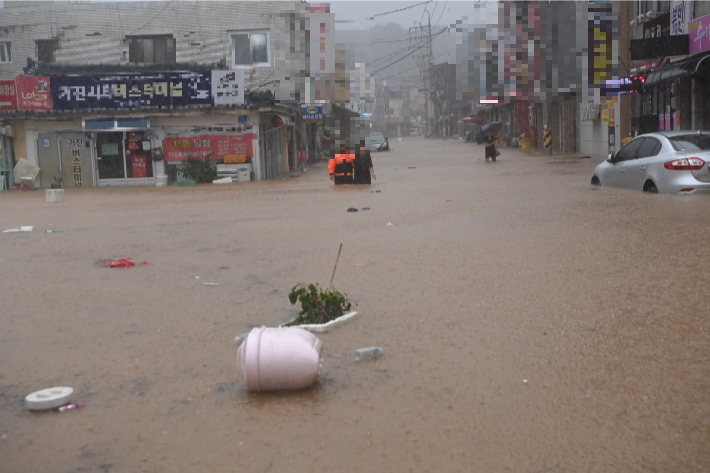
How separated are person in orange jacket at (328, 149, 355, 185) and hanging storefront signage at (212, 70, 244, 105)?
19.4 feet

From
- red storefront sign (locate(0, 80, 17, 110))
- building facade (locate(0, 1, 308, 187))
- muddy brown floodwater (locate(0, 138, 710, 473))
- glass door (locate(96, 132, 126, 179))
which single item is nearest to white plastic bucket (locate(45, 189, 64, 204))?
building facade (locate(0, 1, 308, 187))

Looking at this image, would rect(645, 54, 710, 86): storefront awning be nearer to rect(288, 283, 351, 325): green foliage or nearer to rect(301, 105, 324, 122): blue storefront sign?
rect(288, 283, 351, 325): green foliage

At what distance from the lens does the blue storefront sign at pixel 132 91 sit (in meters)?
28.9

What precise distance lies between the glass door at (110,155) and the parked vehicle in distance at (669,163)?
782 inches

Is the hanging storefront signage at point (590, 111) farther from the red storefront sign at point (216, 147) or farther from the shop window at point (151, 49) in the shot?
the shop window at point (151, 49)

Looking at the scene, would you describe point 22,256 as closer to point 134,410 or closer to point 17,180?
point 134,410

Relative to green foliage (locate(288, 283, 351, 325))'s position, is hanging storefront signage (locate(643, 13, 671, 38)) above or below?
above

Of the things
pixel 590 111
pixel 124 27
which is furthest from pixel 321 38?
pixel 590 111

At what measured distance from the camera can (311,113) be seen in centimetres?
3862

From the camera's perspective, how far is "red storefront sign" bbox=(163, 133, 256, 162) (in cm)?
2981

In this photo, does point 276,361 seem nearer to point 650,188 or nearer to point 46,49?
point 650,188

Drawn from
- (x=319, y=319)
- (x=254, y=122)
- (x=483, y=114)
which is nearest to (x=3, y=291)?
(x=319, y=319)

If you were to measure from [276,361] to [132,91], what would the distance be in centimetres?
2620

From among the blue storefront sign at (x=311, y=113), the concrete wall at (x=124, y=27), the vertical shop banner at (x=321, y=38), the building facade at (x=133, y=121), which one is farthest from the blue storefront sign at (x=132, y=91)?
the vertical shop banner at (x=321, y=38)
